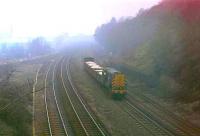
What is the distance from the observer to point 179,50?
46.0 meters

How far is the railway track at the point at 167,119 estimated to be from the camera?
27.8m

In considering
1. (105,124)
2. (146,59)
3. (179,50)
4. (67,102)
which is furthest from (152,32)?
(105,124)

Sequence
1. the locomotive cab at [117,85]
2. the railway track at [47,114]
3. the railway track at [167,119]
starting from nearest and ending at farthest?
the railway track at [47,114] → the railway track at [167,119] → the locomotive cab at [117,85]

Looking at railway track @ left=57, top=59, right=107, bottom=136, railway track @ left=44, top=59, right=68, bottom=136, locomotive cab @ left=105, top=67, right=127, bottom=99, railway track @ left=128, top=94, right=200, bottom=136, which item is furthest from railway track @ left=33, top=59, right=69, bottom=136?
railway track @ left=128, top=94, right=200, bottom=136

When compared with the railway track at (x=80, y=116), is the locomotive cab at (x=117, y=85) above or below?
above

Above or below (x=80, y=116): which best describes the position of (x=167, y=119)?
below

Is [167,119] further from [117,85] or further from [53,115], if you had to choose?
[117,85]

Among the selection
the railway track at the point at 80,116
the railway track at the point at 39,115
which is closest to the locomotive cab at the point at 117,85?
the railway track at the point at 80,116

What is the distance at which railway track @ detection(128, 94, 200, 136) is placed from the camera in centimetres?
2777

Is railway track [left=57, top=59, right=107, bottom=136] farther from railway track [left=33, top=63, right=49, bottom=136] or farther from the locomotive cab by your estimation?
the locomotive cab

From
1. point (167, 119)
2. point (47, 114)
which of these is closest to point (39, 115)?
point (47, 114)

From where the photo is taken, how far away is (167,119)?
31516 mm

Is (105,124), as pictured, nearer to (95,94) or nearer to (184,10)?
(95,94)

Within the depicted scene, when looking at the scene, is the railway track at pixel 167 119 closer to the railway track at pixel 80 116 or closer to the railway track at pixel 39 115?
the railway track at pixel 80 116
